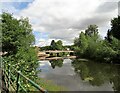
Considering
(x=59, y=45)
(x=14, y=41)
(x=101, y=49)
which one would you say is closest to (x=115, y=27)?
(x=101, y=49)

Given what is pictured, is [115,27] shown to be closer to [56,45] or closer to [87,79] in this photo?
[87,79]

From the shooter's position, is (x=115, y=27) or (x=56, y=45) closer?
(x=115, y=27)

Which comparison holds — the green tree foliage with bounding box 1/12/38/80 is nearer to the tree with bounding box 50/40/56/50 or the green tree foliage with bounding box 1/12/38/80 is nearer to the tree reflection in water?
the tree reflection in water

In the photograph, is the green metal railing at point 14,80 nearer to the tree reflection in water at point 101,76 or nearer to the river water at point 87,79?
the river water at point 87,79

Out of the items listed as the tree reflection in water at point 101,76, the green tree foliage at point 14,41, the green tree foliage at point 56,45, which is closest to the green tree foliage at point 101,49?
the tree reflection in water at point 101,76

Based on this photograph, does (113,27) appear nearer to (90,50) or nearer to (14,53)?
(90,50)

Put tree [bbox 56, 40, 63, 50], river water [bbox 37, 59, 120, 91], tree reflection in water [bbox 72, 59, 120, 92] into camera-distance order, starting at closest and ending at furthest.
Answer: river water [bbox 37, 59, 120, 91] < tree reflection in water [bbox 72, 59, 120, 92] < tree [bbox 56, 40, 63, 50]

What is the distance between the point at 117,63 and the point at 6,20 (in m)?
34.0

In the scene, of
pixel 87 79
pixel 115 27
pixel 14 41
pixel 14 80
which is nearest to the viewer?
pixel 14 80

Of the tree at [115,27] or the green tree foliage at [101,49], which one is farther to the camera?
the tree at [115,27]

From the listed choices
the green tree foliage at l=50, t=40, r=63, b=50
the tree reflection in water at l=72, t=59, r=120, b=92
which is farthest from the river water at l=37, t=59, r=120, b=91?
the green tree foliage at l=50, t=40, r=63, b=50

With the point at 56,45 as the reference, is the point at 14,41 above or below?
below

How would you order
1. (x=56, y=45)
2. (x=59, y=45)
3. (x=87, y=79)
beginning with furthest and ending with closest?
(x=56, y=45) → (x=59, y=45) → (x=87, y=79)

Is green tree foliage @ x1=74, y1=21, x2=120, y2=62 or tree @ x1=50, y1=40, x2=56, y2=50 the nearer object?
green tree foliage @ x1=74, y1=21, x2=120, y2=62
